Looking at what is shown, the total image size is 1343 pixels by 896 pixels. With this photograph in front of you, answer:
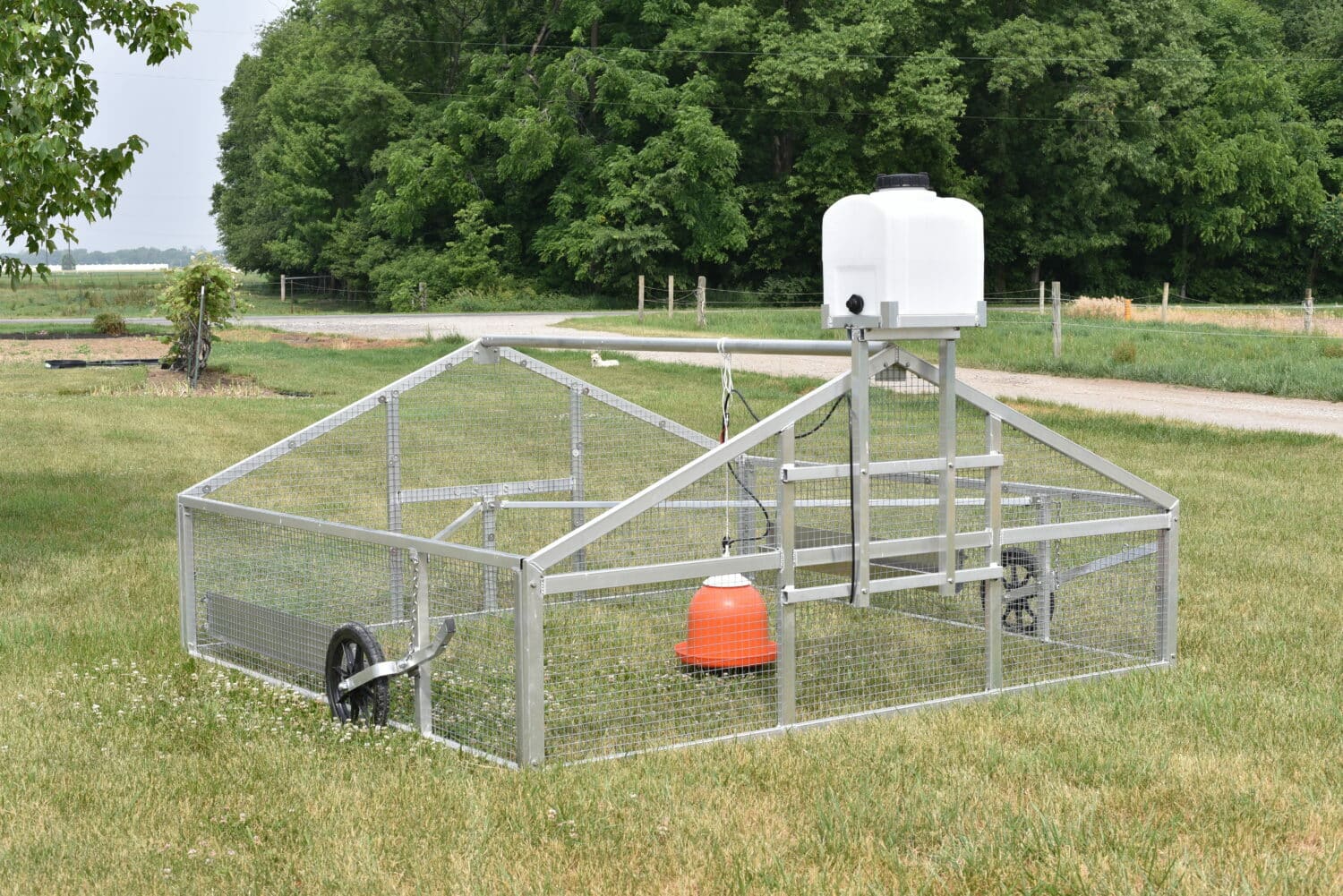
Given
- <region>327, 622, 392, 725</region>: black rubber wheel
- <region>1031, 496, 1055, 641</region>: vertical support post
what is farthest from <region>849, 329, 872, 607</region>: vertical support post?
<region>327, 622, 392, 725</region>: black rubber wheel

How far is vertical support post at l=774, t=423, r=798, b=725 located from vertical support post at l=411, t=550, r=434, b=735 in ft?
4.63

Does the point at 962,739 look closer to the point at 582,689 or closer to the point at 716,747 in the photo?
the point at 716,747

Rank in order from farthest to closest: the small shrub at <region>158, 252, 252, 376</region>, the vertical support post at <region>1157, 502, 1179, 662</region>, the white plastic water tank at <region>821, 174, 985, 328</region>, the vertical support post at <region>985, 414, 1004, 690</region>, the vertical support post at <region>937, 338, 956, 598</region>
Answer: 1. the small shrub at <region>158, 252, 252, 376</region>
2. the vertical support post at <region>1157, 502, 1179, 662</region>
3. the vertical support post at <region>985, 414, 1004, 690</region>
4. the vertical support post at <region>937, 338, 956, 598</region>
5. the white plastic water tank at <region>821, 174, 985, 328</region>

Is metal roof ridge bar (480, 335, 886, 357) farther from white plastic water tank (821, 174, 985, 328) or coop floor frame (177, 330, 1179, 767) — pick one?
white plastic water tank (821, 174, 985, 328)

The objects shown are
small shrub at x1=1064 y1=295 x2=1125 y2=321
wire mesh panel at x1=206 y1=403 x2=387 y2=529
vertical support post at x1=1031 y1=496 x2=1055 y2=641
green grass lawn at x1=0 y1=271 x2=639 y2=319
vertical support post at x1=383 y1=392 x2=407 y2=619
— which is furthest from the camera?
green grass lawn at x1=0 y1=271 x2=639 y2=319

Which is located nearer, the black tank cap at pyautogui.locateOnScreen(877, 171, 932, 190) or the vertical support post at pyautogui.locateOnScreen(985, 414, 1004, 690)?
the black tank cap at pyautogui.locateOnScreen(877, 171, 932, 190)

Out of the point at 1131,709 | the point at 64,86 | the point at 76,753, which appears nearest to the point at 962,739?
the point at 1131,709

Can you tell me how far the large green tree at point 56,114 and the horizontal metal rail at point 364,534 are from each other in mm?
3013

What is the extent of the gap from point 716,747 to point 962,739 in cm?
96

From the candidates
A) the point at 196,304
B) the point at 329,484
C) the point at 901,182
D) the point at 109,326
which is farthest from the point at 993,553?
the point at 109,326

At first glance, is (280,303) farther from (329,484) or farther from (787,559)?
(787,559)

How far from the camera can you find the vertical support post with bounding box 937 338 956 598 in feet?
20.0

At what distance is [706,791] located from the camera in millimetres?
5070

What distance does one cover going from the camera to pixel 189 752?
5688 mm
